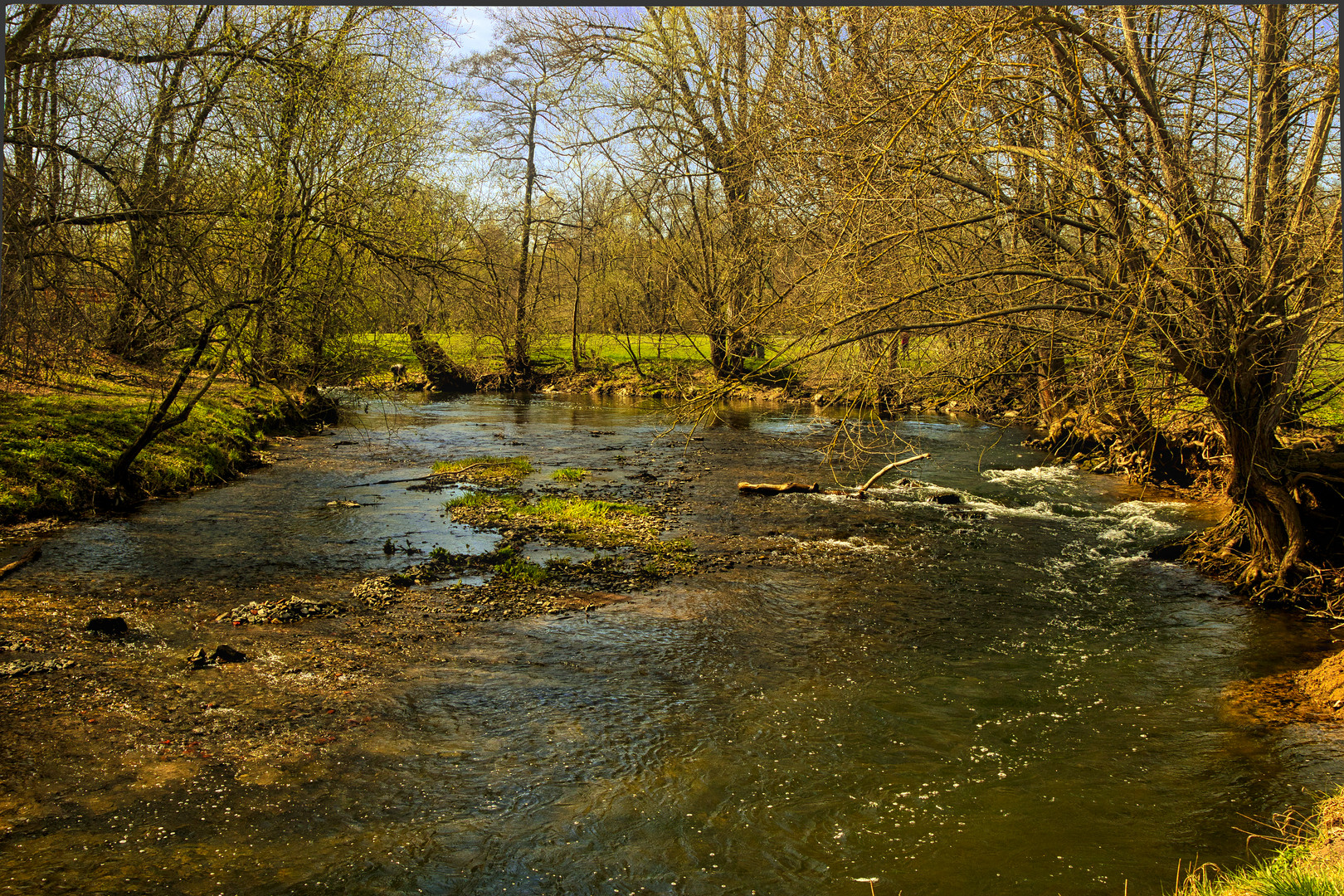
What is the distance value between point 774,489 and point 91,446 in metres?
11.1

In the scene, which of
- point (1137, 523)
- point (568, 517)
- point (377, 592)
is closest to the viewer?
point (377, 592)

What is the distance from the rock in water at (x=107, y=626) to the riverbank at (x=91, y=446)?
8.66ft

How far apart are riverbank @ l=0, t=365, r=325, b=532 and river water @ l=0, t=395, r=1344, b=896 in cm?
97

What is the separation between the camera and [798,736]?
6.48 metres

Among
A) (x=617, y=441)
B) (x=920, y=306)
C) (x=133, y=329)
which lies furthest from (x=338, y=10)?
(x=617, y=441)

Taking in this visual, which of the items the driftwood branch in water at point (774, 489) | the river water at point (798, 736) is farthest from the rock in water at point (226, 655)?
the driftwood branch in water at point (774, 489)

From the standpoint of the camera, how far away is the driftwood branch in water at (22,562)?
8.82 m

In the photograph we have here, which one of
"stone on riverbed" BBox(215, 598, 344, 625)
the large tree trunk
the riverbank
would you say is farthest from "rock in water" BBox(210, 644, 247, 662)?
the large tree trunk

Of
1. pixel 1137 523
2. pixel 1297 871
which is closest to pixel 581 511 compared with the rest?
pixel 1137 523

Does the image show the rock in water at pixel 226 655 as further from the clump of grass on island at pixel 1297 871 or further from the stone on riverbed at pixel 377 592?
the clump of grass on island at pixel 1297 871

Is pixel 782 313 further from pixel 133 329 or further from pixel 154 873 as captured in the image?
pixel 154 873

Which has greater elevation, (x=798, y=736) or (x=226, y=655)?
(x=226, y=655)

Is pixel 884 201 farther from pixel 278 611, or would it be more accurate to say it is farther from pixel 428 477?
pixel 428 477

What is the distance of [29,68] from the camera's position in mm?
7262
